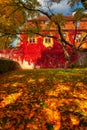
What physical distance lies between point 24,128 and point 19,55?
34.2 metres

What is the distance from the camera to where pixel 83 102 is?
A: 12.5 m

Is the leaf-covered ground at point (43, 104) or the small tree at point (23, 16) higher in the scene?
the small tree at point (23, 16)

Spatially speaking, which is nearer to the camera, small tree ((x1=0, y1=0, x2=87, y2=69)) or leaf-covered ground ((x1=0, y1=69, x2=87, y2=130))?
leaf-covered ground ((x1=0, y1=69, x2=87, y2=130))

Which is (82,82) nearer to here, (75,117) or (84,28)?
(75,117)

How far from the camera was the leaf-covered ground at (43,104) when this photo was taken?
1035 centimetres

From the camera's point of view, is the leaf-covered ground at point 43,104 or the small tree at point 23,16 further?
the small tree at point 23,16

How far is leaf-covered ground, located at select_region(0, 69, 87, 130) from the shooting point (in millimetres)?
10352

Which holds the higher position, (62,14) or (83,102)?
(62,14)

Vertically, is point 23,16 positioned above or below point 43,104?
above

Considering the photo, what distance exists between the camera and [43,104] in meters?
12.1

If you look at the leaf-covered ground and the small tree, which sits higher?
the small tree

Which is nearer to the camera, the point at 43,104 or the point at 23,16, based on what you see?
the point at 43,104

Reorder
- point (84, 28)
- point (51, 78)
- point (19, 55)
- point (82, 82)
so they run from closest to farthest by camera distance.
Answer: point (82, 82)
point (51, 78)
point (19, 55)
point (84, 28)

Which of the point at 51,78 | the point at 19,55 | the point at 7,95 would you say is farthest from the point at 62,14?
the point at 19,55
